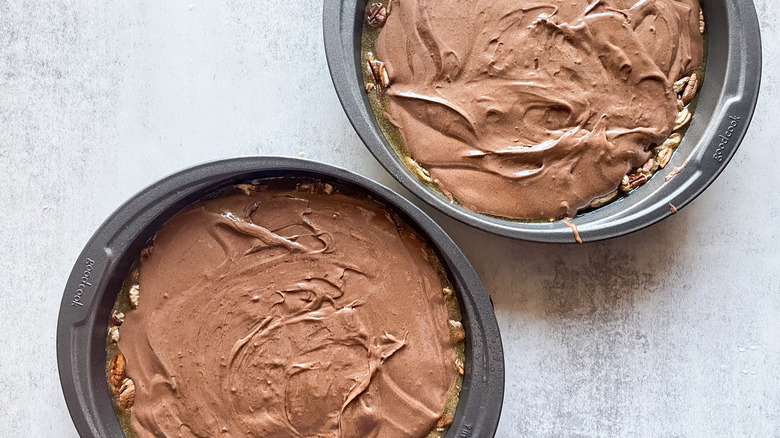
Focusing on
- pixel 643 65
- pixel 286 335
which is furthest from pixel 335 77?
pixel 643 65

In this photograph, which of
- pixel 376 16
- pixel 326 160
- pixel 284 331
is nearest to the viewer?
pixel 284 331

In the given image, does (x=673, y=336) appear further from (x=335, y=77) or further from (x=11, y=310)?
(x=11, y=310)

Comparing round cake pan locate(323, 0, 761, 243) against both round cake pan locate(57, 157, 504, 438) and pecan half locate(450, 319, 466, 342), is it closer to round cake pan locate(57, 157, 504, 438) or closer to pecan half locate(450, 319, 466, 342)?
round cake pan locate(57, 157, 504, 438)

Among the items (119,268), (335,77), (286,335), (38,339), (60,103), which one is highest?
(60,103)

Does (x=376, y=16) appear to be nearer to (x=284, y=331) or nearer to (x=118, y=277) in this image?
(x=284, y=331)

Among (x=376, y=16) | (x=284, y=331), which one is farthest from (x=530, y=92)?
(x=284, y=331)

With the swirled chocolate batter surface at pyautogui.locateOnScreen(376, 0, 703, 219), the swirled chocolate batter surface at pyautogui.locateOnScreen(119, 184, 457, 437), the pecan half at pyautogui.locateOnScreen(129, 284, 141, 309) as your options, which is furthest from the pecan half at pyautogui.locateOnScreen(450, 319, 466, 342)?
the pecan half at pyautogui.locateOnScreen(129, 284, 141, 309)
